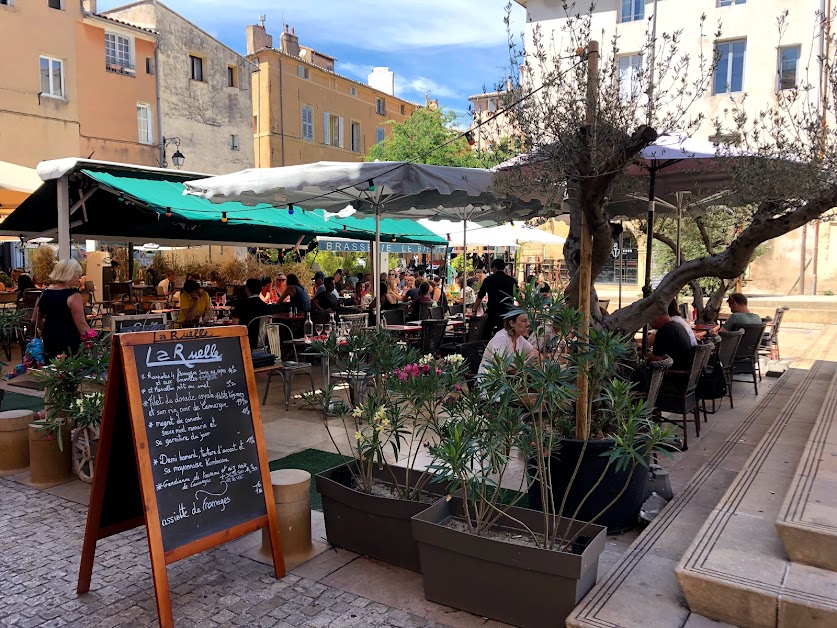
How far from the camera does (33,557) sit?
3.54 metres

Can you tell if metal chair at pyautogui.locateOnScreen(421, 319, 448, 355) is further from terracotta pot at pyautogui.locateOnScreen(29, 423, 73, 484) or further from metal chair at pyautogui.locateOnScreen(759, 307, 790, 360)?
metal chair at pyautogui.locateOnScreen(759, 307, 790, 360)

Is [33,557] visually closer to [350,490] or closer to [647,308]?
[350,490]

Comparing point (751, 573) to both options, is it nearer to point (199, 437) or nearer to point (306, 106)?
point (199, 437)

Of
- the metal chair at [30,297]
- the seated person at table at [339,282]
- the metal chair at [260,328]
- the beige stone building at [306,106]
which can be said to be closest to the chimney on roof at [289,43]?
the beige stone building at [306,106]

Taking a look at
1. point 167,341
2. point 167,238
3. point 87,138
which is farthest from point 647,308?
point 87,138

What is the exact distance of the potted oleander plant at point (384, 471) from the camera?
328cm

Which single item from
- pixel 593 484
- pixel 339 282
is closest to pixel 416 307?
pixel 339 282

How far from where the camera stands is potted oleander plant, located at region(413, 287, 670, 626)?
8.84ft

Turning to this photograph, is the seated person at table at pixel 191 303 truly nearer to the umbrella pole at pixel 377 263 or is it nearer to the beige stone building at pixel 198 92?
the umbrella pole at pixel 377 263

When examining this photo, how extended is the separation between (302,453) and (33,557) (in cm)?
210

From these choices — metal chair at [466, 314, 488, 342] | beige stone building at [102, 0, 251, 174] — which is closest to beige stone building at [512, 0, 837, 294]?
beige stone building at [102, 0, 251, 174]

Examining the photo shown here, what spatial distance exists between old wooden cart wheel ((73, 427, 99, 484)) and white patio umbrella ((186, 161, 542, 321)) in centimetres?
302

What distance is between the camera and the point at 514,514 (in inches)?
123

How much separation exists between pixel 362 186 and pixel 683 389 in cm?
349
